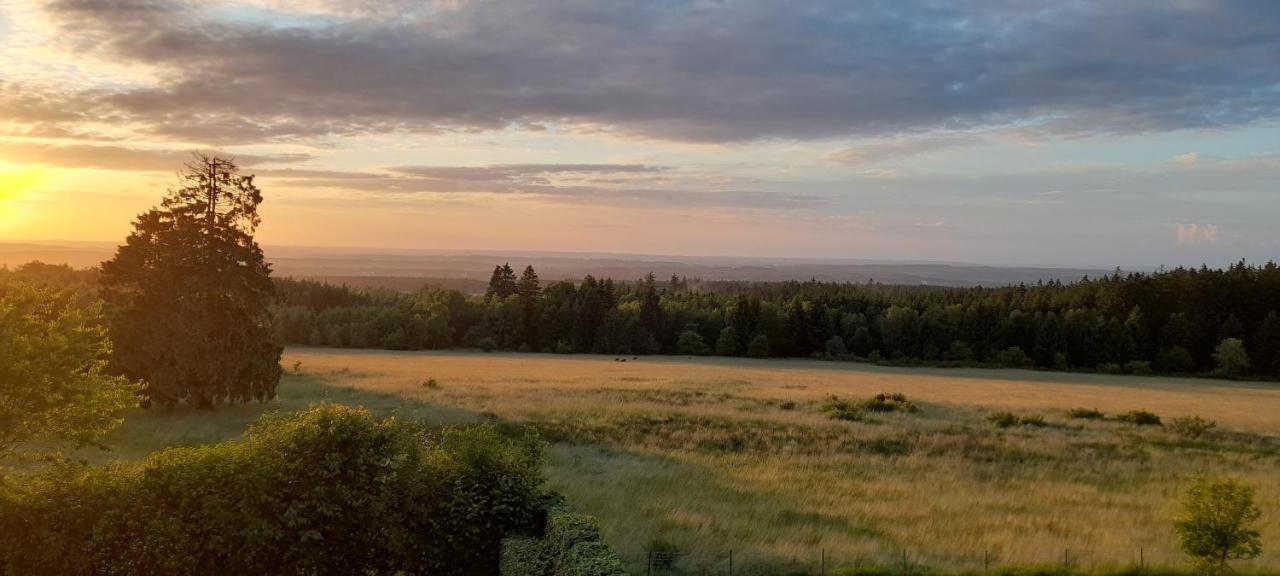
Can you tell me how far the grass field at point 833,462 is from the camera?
57.6ft

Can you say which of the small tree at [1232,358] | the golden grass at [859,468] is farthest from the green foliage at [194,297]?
the small tree at [1232,358]

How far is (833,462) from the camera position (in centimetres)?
2709

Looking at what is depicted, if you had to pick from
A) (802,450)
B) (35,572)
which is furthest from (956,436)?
(35,572)

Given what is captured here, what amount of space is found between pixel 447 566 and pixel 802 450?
18.4 metres

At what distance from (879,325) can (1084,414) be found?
58.4 metres

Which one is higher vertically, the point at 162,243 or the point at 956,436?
the point at 162,243

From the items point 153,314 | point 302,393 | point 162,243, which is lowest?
point 302,393

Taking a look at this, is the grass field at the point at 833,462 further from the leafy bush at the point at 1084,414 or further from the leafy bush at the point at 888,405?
the leafy bush at the point at 888,405

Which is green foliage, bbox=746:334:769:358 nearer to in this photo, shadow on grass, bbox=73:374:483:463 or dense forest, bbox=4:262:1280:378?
dense forest, bbox=4:262:1280:378

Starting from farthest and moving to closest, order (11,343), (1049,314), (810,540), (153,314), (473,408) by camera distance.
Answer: (1049,314), (473,408), (153,314), (810,540), (11,343)

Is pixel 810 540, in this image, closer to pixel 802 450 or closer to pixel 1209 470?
pixel 802 450

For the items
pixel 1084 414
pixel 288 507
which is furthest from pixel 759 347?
pixel 288 507

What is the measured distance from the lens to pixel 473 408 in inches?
1469

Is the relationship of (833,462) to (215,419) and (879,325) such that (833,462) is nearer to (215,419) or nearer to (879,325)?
(215,419)
